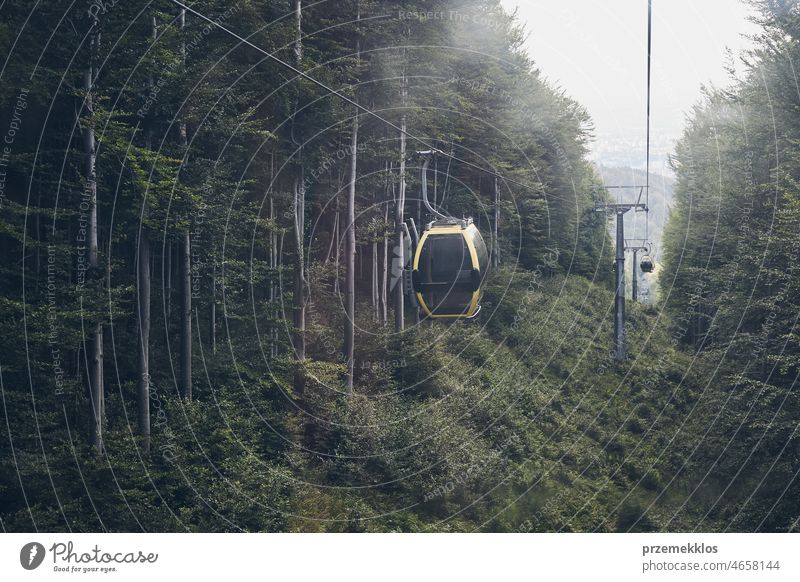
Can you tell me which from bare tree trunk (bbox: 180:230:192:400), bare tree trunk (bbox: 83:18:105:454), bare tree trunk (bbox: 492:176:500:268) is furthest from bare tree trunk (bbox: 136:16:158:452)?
bare tree trunk (bbox: 492:176:500:268)

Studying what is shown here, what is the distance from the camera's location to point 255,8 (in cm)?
2527

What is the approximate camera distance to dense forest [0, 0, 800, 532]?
2019 cm

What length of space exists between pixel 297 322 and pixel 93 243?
8.00 meters

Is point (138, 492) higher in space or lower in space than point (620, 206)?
lower

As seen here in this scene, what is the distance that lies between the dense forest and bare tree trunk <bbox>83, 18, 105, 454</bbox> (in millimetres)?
64

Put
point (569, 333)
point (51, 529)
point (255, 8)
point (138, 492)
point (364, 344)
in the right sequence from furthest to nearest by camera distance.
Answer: point (569, 333), point (364, 344), point (255, 8), point (138, 492), point (51, 529)

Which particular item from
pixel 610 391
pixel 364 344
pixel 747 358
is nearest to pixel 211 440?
pixel 364 344

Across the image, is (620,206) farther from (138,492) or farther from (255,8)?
(138,492)

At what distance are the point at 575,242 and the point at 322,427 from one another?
34246mm

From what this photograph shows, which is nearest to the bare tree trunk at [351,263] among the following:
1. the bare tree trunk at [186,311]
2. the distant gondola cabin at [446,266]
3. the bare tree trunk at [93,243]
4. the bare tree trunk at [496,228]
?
the bare tree trunk at [186,311]

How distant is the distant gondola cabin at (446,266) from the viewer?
22.5 meters

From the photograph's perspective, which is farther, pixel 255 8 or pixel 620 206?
pixel 620 206

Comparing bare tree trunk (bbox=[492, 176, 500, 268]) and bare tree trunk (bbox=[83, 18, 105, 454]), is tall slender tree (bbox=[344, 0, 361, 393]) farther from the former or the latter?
bare tree trunk (bbox=[492, 176, 500, 268])

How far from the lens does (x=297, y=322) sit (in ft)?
90.3
